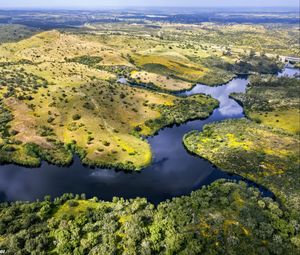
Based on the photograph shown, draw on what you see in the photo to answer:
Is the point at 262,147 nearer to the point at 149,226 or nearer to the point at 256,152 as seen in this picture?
the point at 256,152

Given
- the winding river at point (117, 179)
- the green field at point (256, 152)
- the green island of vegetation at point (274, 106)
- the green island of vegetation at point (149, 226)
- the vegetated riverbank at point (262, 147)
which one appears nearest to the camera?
the green island of vegetation at point (149, 226)

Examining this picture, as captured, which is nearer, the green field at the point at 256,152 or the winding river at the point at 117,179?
the winding river at the point at 117,179

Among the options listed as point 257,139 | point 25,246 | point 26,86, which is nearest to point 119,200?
point 25,246

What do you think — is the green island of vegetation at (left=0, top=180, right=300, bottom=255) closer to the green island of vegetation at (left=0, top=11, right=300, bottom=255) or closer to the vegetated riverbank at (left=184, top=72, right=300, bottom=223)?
the green island of vegetation at (left=0, top=11, right=300, bottom=255)

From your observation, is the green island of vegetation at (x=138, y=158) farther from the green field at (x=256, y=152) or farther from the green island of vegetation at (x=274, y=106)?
the green island of vegetation at (x=274, y=106)

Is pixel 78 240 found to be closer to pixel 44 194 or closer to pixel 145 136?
pixel 44 194

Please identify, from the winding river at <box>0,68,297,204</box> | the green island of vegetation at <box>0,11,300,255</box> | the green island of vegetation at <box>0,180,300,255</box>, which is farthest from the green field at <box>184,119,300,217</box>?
the green island of vegetation at <box>0,180,300,255</box>

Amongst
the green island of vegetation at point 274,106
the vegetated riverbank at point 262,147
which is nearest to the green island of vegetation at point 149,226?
the vegetated riverbank at point 262,147
